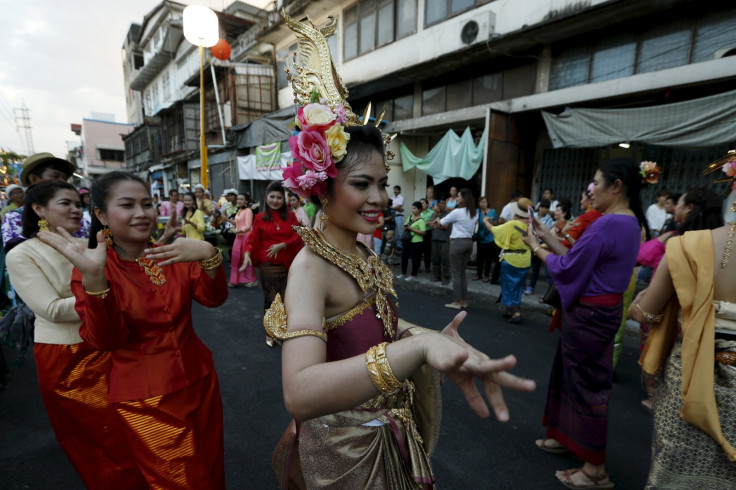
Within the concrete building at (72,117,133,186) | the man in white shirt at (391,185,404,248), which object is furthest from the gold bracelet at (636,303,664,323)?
the concrete building at (72,117,133,186)

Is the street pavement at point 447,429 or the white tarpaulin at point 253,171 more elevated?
the white tarpaulin at point 253,171

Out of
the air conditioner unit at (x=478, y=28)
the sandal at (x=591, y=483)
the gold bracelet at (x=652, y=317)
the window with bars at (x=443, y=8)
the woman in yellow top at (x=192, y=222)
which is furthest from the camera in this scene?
the window with bars at (x=443, y=8)

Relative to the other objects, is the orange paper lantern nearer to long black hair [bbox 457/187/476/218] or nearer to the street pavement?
long black hair [bbox 457/187/476/218]

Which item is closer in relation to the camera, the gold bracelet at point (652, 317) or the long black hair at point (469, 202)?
the gold bracelet at point (652, 317)

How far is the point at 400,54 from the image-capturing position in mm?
10281

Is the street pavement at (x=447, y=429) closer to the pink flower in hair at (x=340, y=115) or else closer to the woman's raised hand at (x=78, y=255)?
the woman's raised hand at (x=78, y=255)

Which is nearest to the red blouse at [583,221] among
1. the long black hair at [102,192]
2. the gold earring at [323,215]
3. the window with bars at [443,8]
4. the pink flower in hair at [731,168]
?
the pink flower in hair at [731,168]

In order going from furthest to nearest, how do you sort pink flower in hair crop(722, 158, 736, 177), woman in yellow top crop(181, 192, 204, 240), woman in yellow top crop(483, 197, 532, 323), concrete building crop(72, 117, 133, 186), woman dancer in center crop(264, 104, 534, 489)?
concrete building crop(72, 117, 133, 186) → woman in yellow top crop(181, 192, 204, 240) → woman in yellow top crop(483, 197, 532, 323) → pink flower in hair crop(722, 158, 736, 177) → woman dancer in center crop(264, 104, 534, 489)

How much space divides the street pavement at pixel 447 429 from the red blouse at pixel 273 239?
3.48 feet

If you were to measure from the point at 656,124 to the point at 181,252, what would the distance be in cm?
692

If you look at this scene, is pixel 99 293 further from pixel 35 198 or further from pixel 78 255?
pixel 35 198

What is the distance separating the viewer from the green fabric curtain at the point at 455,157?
8.21 metres

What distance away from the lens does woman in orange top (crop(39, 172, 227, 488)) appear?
161 cm

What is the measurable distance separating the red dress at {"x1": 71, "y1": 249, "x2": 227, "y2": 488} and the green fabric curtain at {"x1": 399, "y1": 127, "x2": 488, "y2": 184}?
7.52 meters
